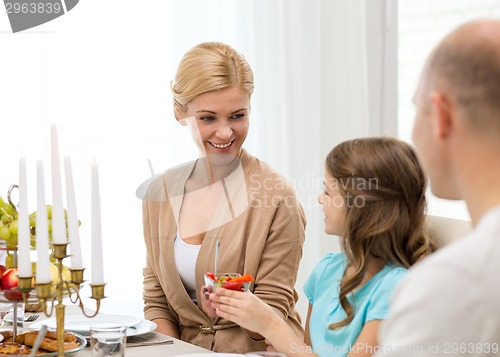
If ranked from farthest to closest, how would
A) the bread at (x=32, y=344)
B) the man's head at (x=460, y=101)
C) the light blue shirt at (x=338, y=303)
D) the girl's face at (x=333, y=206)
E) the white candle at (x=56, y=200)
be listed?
the girl's face at (x=333, y=206) → the light blue shirt at (x=338, y=303) → the bread at (x=32, y=344) → the white candle at (x=56, y=200) → the man's head at (x=460, y=101)

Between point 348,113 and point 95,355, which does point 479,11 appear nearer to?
point 348,113

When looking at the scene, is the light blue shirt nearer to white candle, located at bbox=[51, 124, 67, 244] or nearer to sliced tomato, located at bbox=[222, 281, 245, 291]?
sliced tomato, located at bbox=[222, 281, 245, 291]

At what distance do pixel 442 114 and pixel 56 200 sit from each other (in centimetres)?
69

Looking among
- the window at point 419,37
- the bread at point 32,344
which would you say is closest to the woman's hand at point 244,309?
the bread at point 32,344

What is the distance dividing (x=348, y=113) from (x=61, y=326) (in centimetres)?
248

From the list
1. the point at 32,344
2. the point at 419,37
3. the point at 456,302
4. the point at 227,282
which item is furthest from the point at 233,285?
the point at 419,37

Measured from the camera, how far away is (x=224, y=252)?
225cm

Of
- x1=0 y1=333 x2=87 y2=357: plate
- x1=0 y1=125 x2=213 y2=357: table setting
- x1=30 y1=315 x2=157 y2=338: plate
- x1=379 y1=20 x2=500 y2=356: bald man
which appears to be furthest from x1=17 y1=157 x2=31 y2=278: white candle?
x1=379 y1=20 x2=500 y2=356: bald man

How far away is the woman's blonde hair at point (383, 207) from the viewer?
1.80m

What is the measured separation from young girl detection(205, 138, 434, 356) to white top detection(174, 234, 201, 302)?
0.38 metres

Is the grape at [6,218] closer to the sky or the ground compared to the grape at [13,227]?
closer to the sky

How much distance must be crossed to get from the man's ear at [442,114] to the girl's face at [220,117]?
1.22 metres

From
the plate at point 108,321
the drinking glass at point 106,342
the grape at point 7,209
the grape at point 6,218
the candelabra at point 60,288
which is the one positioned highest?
the grape at point 7,209

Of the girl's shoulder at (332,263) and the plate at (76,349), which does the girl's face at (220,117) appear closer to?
the girl's shoulder at (332,263)
